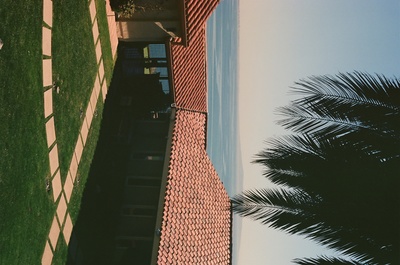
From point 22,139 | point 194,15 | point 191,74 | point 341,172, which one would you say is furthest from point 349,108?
point 191,74

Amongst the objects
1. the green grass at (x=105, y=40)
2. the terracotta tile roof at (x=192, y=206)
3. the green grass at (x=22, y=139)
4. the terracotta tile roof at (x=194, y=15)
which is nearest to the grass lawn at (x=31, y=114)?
the green grass at (x=22, y=139)

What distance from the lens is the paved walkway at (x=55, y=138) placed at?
32.5ft

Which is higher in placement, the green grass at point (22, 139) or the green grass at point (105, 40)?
the green grass at point (105, 40)

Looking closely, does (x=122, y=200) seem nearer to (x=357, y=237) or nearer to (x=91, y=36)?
(x=91, y=36)

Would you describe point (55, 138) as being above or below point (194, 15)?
below

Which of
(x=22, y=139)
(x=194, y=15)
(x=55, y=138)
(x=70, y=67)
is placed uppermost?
(x=194, y=15)

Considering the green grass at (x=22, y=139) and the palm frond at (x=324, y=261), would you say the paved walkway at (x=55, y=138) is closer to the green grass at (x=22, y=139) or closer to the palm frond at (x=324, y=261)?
the green grass at (x=22, y=139)

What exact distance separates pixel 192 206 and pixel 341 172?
1136cm

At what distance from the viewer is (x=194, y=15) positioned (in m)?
14.9

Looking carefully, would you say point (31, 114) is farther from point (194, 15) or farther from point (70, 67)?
point (194, 15)

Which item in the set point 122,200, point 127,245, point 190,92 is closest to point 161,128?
point 190,92

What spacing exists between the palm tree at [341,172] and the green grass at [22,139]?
4.64 metres

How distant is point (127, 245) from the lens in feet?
52.4

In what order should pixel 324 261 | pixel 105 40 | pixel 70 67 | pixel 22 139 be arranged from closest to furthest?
pixel 324 261 → pixel 22 139 → pixel 70 67 → pixel 105 40
